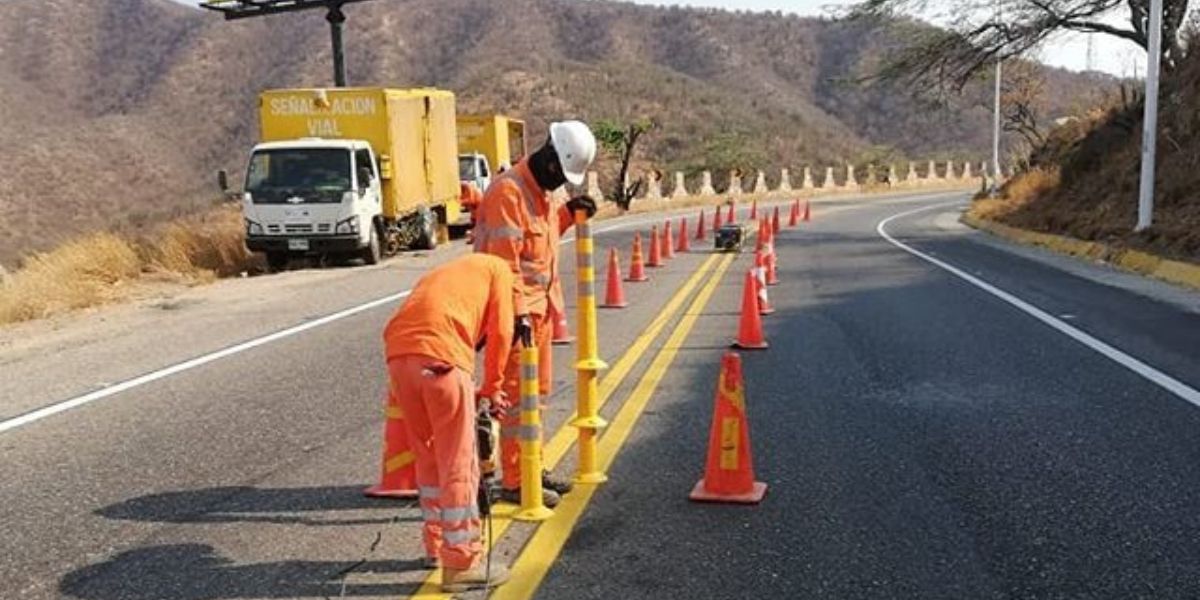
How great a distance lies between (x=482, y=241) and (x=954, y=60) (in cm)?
2431

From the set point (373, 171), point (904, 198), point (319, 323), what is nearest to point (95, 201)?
point (904, 198)

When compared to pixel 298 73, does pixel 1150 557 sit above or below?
below

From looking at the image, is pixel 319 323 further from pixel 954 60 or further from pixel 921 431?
pixel 954 60

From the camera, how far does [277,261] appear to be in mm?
19531

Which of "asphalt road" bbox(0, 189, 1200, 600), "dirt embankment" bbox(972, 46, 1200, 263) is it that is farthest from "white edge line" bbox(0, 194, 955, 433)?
"dirt embankment" bbox(972, 46, 1200, 263)

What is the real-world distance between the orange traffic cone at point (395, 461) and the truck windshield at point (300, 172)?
13926 mm

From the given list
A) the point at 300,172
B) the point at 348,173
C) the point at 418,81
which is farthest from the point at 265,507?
the point at 418,81

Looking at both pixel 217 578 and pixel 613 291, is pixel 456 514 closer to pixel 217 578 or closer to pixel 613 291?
pixel 217 578

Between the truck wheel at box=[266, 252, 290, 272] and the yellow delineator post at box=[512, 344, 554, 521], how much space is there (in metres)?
15.4

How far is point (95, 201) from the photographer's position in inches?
2549

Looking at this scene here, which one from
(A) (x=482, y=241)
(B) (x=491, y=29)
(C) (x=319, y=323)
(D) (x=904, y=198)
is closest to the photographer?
(A) (x=482, y=241)

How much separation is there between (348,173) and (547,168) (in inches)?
574

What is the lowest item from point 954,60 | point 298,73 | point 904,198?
point 904,198

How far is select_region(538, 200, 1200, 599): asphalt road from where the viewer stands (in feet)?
14.1
